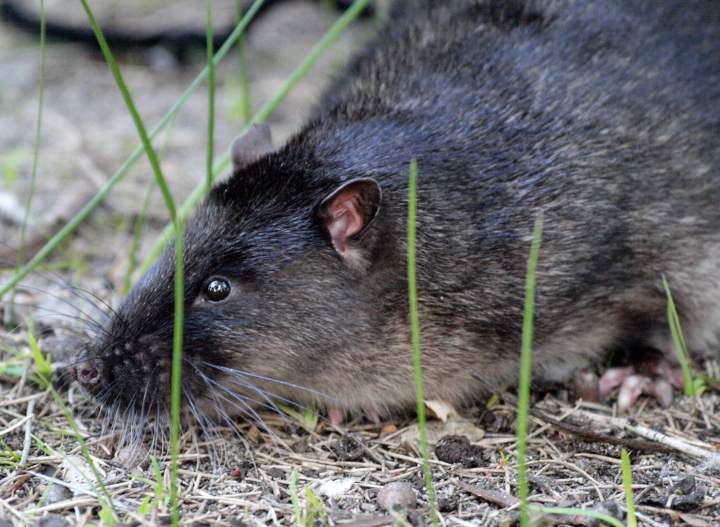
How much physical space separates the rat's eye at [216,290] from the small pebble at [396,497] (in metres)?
Answer: 1.12

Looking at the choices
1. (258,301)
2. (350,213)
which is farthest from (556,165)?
(258,301)

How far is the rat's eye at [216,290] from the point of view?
412 cm

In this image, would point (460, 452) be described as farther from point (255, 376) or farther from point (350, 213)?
point (350, 213)

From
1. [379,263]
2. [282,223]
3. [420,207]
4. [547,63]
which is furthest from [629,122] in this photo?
[282,223]

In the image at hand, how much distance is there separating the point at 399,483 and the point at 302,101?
5.30 metres

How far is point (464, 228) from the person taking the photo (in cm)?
438

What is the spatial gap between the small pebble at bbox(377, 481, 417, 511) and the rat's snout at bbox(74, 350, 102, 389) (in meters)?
1.38

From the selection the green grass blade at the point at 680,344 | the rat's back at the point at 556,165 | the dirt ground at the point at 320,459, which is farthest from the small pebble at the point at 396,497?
the green grass blade at the point at 680,344

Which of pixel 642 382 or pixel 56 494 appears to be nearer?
pixel 56 494

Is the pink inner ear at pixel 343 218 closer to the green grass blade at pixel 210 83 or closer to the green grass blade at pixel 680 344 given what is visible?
the green grass blade at pixel 210 83

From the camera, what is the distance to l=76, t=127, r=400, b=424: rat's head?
4098 millimetres

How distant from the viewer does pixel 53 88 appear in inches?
340

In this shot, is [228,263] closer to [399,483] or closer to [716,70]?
[399,483]

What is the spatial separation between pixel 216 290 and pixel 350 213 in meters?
0.70
